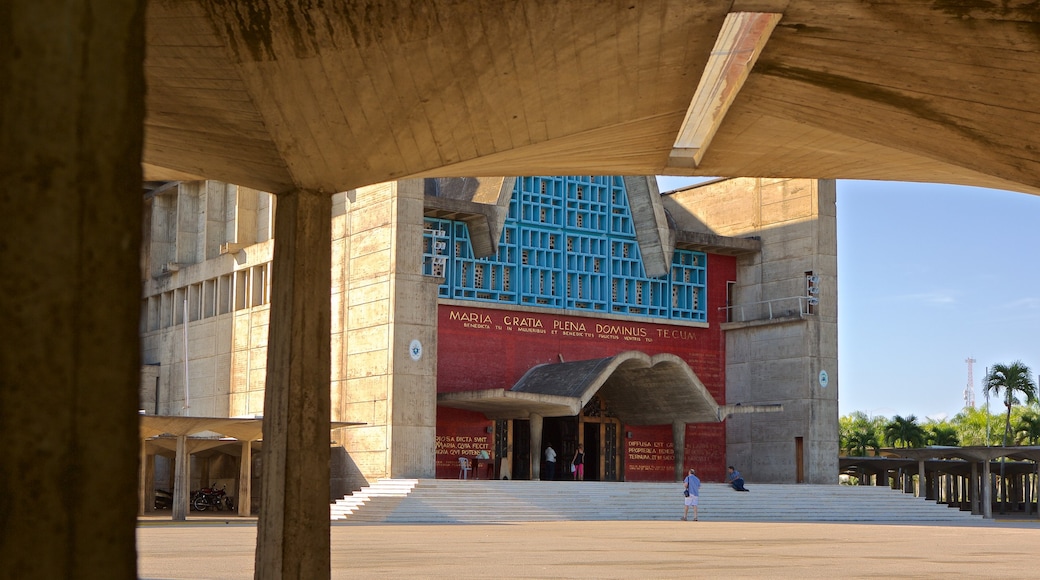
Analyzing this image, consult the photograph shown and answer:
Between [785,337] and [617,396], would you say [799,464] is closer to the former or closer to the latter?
[785,337]

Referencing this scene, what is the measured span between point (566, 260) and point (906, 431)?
3768cm

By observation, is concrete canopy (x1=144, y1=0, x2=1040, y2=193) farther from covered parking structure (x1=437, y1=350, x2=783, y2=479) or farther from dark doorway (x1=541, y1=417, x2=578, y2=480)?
dark doorway (x1=541, y1=417, x2=578, y2=480)

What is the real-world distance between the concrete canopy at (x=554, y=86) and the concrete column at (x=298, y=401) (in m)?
0.42

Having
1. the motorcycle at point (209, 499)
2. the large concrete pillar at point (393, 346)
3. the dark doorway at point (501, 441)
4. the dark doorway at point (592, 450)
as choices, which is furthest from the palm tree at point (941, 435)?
the motorcycle at point (209, 499)

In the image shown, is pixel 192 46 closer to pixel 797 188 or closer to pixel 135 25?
pixel 135 25

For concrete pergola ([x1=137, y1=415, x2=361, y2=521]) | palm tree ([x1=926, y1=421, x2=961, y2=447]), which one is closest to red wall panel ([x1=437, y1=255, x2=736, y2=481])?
concrete pergola ([x1=137, y1=415, x2=361, y2=521])

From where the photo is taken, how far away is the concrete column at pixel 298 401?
8.71 meters

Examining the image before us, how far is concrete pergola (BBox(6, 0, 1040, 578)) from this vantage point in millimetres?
3027

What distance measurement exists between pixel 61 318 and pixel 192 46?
4.29 metres

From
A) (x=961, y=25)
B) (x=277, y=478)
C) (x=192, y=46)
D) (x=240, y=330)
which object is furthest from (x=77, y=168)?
(x=240, y=330)

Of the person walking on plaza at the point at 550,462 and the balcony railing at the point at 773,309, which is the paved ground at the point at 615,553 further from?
the balcony railing at the point at 773,309

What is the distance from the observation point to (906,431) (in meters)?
71.1

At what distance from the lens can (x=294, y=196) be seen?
9.46 metres

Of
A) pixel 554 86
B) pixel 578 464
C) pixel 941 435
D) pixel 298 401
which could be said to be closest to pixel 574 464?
pixel 578 464
